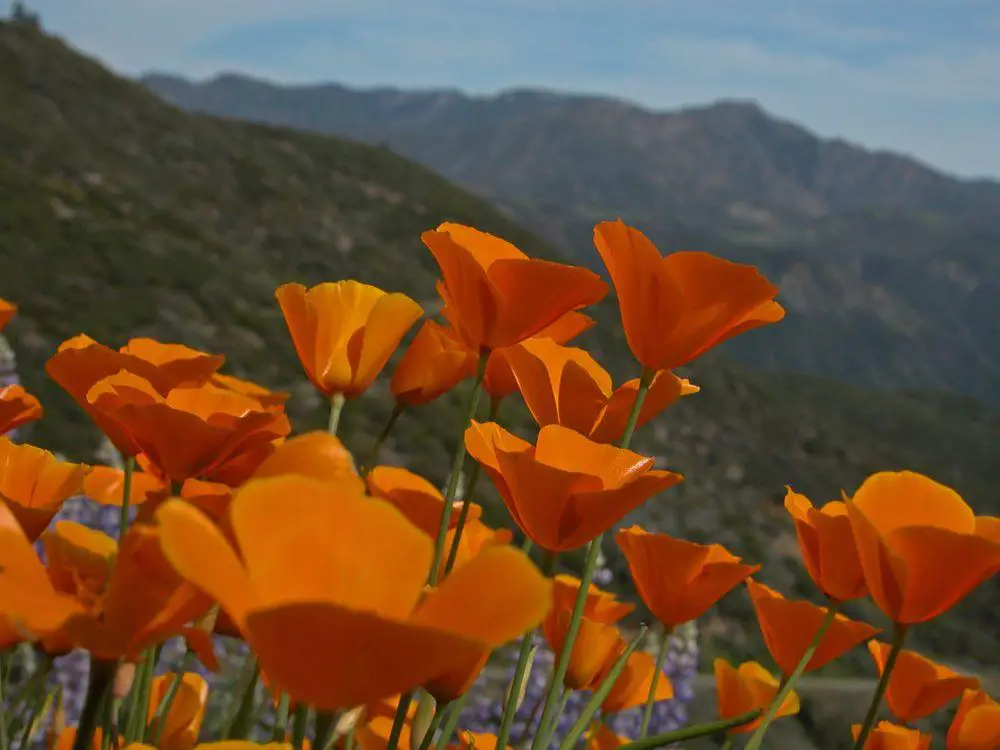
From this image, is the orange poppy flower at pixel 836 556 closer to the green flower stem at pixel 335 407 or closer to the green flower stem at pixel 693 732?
the green flower stem at pixel 693 732

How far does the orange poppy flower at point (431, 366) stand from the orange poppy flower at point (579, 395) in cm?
9

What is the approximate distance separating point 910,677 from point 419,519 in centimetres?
67

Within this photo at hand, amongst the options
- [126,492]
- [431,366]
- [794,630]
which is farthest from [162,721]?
[794,630]

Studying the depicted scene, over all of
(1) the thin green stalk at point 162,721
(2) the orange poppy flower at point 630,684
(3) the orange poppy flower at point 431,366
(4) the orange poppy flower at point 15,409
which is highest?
(3) the orange poppy flower at point 431,366

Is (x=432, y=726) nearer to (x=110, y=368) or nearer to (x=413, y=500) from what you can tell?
(x=413, y=500)

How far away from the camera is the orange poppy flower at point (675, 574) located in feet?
3.70

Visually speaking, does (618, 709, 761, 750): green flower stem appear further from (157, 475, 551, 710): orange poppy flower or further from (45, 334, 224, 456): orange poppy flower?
(45, 334, 224, 456): orange poppy flower

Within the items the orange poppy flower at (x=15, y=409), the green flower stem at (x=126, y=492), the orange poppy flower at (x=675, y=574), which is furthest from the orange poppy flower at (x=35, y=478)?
the orange poppy flower at (x=675, y=574)

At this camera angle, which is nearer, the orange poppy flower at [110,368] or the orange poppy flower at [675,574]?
the orange poppy flower at [110,368]

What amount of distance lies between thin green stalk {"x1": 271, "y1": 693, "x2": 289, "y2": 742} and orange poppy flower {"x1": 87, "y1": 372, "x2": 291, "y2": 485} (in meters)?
0.23

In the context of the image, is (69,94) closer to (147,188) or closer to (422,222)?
(147,188)

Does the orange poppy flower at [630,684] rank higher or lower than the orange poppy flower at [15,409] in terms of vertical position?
lower

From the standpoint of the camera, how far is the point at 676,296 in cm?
97

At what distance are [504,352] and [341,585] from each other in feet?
1.83
